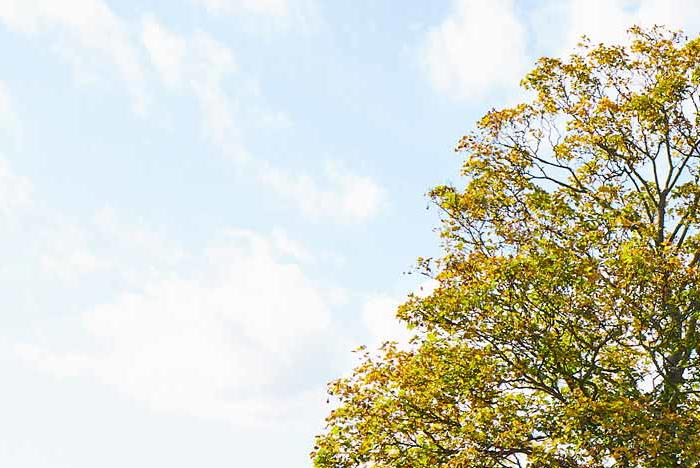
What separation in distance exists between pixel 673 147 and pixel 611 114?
228cm

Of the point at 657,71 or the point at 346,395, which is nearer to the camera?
the point at 346,395

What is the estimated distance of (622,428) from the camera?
21578mm

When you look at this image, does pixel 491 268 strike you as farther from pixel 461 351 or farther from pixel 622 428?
pixel 622 428

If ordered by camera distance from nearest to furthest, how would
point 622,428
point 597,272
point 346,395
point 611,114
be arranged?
1. point 622,428
2. point 597,272
3. point 346,395
4. point 611,114

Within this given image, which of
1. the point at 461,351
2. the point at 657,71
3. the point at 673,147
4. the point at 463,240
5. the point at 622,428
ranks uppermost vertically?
the point at 657,71

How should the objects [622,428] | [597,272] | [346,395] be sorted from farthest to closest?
1. [346,395]
2. [597,272]
3. [622,428]

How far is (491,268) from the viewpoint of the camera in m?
23.7

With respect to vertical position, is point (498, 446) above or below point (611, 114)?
below

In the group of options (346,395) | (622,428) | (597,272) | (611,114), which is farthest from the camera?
(611,114)

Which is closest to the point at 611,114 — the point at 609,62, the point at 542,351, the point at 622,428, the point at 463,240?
the point at 609,62

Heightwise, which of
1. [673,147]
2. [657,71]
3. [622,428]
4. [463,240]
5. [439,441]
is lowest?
[622,428]

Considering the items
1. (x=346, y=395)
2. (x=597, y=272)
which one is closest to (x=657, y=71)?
(x=597, y=272)

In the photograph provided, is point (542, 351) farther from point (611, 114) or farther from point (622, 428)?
point (611, 114)

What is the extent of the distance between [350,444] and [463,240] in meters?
7.05
